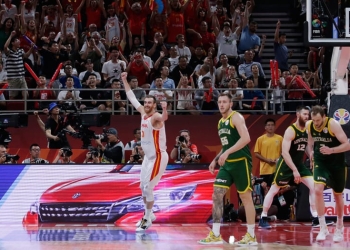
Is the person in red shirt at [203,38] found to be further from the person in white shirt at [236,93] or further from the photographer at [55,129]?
the photographer at [55,129]

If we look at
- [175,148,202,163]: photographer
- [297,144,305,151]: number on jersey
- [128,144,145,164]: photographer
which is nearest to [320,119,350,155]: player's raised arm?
[297,144,305,151]: number on jersey

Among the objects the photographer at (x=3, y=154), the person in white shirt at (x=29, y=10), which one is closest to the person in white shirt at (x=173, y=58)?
the person in white shirt at (x=29, y=10)

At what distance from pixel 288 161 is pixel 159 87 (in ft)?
20.8

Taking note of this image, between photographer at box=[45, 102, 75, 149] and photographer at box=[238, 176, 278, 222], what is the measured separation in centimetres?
432

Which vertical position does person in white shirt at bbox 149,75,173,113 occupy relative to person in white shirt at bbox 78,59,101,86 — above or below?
below

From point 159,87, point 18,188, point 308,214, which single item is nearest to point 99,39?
point 159,87

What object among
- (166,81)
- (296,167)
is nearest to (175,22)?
(166,81)

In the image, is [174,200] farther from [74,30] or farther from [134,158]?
[74,30]

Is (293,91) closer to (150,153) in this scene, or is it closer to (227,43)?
(227,43)

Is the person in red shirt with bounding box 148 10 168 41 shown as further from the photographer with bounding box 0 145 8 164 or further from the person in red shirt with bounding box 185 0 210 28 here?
the photographer with bounding box 0 145 8 164

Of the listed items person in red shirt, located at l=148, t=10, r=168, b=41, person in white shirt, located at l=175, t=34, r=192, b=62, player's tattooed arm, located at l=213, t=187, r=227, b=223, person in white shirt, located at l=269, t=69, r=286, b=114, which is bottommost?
player's tattooed arm, located at l=213, t=187, r=227, b=223

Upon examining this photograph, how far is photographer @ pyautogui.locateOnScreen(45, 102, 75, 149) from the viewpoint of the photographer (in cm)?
1706

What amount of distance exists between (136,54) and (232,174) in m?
9.30

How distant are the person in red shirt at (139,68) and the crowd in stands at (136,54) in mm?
26
